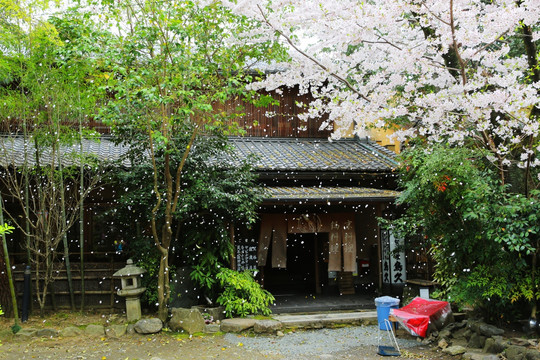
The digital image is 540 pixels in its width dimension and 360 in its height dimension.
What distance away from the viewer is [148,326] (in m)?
8.59

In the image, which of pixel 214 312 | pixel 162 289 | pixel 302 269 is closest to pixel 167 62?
pixel 162 289

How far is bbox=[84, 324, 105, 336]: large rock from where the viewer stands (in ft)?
27.9

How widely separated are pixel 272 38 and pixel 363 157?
5125 millimetres

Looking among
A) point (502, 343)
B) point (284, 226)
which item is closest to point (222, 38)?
point (284, 226)

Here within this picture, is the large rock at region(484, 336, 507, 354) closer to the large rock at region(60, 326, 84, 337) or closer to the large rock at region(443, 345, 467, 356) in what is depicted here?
the large rock at region(443, 345, 467, 356)

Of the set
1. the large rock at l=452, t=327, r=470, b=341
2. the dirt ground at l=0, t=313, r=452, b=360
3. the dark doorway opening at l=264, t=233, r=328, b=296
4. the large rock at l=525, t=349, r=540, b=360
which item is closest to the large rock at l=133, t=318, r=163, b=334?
the dirt ground at l=0, t=313, r=452, b=360

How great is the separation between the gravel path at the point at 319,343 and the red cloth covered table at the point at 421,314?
42 centimetres

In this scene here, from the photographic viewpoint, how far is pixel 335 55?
10.1m

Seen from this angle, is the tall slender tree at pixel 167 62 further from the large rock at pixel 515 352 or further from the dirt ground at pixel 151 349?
the large rock at pixel 515 352

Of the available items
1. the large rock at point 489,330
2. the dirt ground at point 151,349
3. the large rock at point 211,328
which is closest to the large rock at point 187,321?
the large rock at point 211,328

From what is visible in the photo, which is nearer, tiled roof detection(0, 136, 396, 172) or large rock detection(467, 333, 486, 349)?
large rock detection(467, 333, 486, 349)

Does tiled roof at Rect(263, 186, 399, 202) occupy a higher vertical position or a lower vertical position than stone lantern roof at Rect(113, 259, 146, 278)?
higher

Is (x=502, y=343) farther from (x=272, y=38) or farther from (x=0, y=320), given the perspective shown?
(x=0, y=320)

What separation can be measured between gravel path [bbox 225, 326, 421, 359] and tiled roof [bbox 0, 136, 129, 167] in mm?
4967
